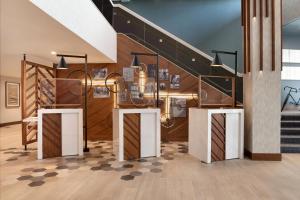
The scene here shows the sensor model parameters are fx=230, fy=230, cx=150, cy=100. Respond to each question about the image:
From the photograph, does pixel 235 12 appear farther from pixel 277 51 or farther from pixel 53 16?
pixel 53 16

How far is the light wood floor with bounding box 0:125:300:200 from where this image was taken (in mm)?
3064

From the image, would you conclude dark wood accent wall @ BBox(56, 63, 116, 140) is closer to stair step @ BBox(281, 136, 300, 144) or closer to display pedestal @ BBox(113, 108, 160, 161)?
display pedestal @ BBox(113, 108, 160, 161)

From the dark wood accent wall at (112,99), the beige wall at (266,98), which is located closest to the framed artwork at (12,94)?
the dark wood accent wall at (112,99)

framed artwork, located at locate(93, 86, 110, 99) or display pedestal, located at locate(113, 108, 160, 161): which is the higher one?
framed artwork, located at locate(93, 86, 110, 99)

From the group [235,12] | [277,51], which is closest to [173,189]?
[277,51]

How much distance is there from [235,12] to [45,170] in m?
9.06

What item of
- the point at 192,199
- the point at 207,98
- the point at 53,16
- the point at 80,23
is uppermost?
the point at 80,23

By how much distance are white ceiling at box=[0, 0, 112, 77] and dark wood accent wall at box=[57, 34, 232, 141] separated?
86cm

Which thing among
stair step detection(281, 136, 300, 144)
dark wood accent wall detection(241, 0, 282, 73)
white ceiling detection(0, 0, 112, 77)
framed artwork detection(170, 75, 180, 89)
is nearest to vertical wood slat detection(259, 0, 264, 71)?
dark wood accent wall detection(241, 0, 282, 73)

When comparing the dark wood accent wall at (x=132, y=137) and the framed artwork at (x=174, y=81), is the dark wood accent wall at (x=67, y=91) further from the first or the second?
the framed artwork at (x=174, y=81)

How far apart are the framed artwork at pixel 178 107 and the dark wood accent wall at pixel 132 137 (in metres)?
2.48

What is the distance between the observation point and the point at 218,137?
4762 millimetres

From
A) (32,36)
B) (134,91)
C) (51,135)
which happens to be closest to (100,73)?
(134,91)

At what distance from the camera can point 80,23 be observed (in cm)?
432
